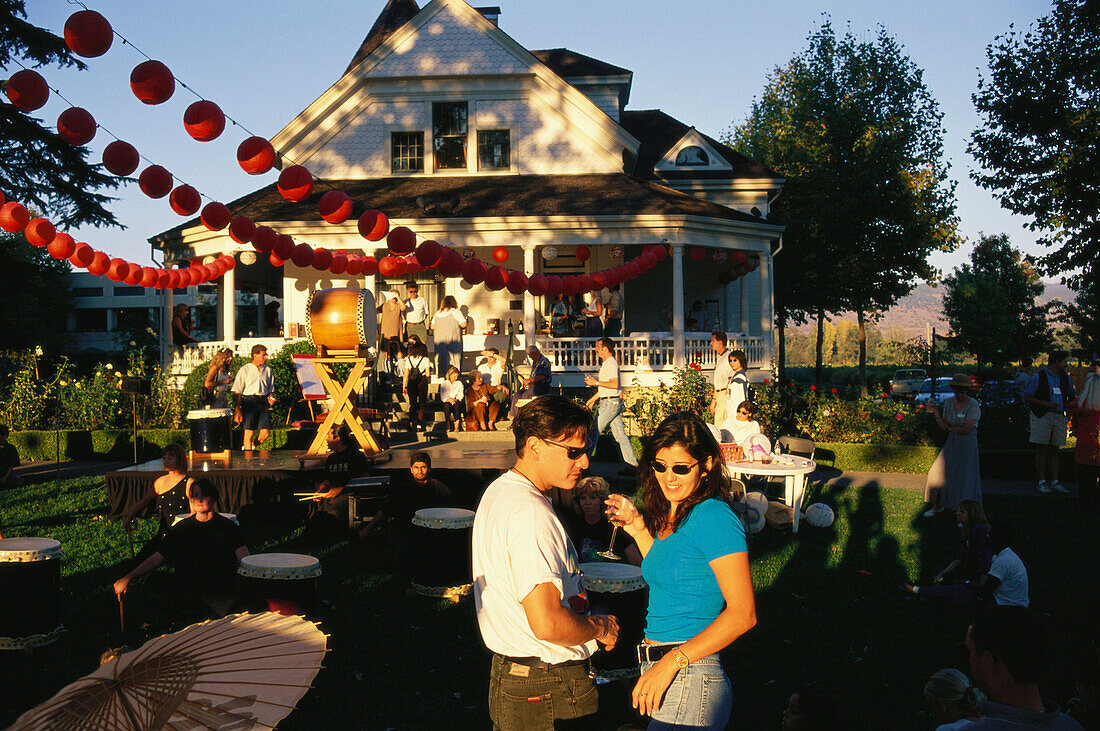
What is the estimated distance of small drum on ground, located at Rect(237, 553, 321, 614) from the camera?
6453 mm

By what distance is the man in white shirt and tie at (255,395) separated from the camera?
14.5 meters

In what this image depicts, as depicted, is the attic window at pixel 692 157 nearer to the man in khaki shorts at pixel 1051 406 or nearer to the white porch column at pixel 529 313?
the white porch column at pixel 529 313

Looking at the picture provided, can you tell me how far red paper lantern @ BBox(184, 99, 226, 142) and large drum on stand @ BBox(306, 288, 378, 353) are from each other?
115 inches

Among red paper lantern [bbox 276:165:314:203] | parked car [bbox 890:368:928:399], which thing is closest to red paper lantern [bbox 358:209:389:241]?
red paper lantern [bbox 276:165:314:203]

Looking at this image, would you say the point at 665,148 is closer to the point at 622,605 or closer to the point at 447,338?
the point at 447,338

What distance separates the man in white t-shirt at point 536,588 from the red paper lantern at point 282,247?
455 inches

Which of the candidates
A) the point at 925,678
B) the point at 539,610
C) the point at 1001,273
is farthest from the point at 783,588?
the point at 1001,273

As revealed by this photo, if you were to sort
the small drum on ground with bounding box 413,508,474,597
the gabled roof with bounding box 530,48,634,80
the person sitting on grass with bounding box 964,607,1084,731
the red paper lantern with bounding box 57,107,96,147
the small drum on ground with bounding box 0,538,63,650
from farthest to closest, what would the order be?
1. the gabled roof with bounding box 530,48,634,80
2. the red paper lantern with bounding box 57,107,96,147
3. the small drum on ground with bounding box 413,508,474,597
4. the small drum on ground with bounding box 0,538,63,650
5. the person sitting on grass with bounding box 964,607,1084,731

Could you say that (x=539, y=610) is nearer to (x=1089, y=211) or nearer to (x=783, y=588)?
(x=783, y=588)

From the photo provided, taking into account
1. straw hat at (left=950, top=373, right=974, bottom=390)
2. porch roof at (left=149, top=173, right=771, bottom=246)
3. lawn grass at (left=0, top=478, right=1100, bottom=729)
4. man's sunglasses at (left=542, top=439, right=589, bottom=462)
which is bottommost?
lawn grass at (left=0, top=478, right=1100, bottom=729)

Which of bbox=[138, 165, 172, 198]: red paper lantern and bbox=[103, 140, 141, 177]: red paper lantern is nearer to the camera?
bbox=[103, 140, 141, 177]: red paper lantern

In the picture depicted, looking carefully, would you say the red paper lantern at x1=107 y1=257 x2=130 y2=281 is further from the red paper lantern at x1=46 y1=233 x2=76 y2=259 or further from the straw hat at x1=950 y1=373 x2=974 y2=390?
the straw hat at x1=950 y1=373 x2=974 y2=390

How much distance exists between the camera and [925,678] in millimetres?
5945

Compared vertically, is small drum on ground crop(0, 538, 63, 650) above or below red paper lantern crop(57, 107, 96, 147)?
below
